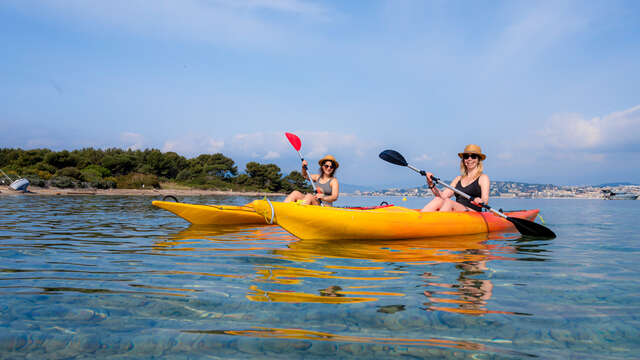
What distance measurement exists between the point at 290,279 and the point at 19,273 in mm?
2481

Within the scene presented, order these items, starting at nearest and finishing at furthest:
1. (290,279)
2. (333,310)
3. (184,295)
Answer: (333,310)
(184,295)
(290,279)

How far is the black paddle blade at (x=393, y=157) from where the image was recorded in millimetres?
8219

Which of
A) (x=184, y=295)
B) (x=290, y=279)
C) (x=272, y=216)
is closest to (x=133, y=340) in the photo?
(x=184, y=295)

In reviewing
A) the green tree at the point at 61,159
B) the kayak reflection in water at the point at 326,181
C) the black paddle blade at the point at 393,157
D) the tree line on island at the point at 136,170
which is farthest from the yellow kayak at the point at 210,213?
the green tree at the point at 61,159

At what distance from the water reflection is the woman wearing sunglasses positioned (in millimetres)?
684

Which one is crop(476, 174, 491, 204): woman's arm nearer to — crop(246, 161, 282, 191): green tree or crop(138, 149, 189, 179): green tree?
crop(138, 149, 189, 179): green tree

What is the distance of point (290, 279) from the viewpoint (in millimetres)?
3539

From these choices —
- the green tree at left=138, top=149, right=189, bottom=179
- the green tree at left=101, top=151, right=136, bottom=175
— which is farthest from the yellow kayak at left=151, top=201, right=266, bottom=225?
the green tree at left=138, top=149, right=189, bottom=179

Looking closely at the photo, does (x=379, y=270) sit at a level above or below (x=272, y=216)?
below

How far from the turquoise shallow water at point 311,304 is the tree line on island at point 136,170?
3047 centimetres

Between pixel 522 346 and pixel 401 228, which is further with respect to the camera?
pixel 401 228

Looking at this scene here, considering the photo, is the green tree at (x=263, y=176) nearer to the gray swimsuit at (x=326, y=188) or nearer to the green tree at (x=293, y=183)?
the green tree at (x=293, y=183)

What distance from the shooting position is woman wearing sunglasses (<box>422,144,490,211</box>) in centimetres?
741

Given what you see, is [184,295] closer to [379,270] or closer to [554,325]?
[379,270]
